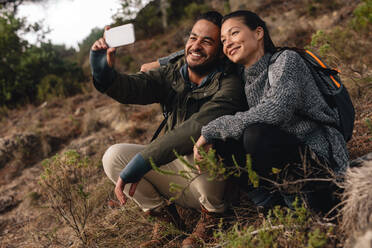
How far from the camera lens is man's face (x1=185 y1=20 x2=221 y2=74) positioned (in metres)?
2.21

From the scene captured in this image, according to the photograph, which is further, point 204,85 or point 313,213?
point 204,85

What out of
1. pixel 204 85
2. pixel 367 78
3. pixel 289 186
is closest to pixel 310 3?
pixel 367 78

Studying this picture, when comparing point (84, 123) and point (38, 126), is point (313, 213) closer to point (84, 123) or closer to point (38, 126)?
point (84, 123)

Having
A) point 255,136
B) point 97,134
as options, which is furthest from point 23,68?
point 255,136

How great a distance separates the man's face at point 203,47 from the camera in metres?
2.21

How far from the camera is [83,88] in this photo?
8359mm

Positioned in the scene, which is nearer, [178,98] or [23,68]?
[178,98]

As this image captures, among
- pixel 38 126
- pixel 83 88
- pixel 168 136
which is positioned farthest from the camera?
pixel 83 88

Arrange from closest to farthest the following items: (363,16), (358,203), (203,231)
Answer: (358,203), (203,231), (363,16)

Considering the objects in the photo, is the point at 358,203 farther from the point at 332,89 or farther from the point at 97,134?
the point at 97,134

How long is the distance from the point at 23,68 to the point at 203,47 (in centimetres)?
880

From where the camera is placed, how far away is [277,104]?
1.61 metres

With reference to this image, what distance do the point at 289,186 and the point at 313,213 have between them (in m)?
0.18

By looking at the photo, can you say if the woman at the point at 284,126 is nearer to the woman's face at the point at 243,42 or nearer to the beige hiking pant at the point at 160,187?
the woman's face at the point at 243,42
